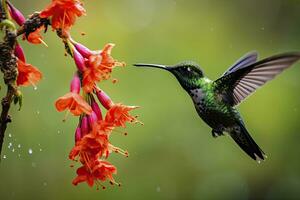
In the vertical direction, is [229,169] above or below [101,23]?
below

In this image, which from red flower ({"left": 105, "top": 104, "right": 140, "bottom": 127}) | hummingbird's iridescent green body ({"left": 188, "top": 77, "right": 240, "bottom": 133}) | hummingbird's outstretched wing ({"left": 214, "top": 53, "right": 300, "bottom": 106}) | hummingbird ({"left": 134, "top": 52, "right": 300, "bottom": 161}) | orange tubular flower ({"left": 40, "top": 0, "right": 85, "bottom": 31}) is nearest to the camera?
orange tubular flower ({"left": 40, "top": 0, "right": 85, "bottom": 31})

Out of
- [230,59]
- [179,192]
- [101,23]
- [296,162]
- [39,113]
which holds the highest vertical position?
[101,23]

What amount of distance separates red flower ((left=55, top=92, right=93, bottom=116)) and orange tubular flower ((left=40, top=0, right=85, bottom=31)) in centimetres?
22

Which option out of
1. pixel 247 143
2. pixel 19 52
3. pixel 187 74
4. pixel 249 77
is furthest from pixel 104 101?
pixel 247 143

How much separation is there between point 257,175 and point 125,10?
1.75m

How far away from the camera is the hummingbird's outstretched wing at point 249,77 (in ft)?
7.15

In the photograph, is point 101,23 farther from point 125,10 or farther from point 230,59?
point 230,59

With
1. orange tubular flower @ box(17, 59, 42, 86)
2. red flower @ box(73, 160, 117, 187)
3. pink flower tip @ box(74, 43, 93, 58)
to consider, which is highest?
orange tubular flower @ box(17, 59, 42, 86)

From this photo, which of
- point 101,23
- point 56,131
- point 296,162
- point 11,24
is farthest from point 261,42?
point 11,24

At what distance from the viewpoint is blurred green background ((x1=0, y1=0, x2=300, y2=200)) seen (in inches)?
171

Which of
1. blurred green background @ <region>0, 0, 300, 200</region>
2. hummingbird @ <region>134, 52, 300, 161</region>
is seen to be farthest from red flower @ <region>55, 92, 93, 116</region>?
blurred green background @ <region>0, 0, 300, 200</region>

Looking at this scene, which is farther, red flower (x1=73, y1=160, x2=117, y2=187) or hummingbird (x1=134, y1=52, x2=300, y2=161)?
hummingbird (x1=134, y1=52, x2=300, y2=161)

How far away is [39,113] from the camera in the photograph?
169 inches

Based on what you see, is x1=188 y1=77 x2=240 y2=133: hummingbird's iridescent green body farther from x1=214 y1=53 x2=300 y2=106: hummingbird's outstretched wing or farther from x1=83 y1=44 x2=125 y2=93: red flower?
x1=83 y1=44 x2=125 y2=93: red flower
